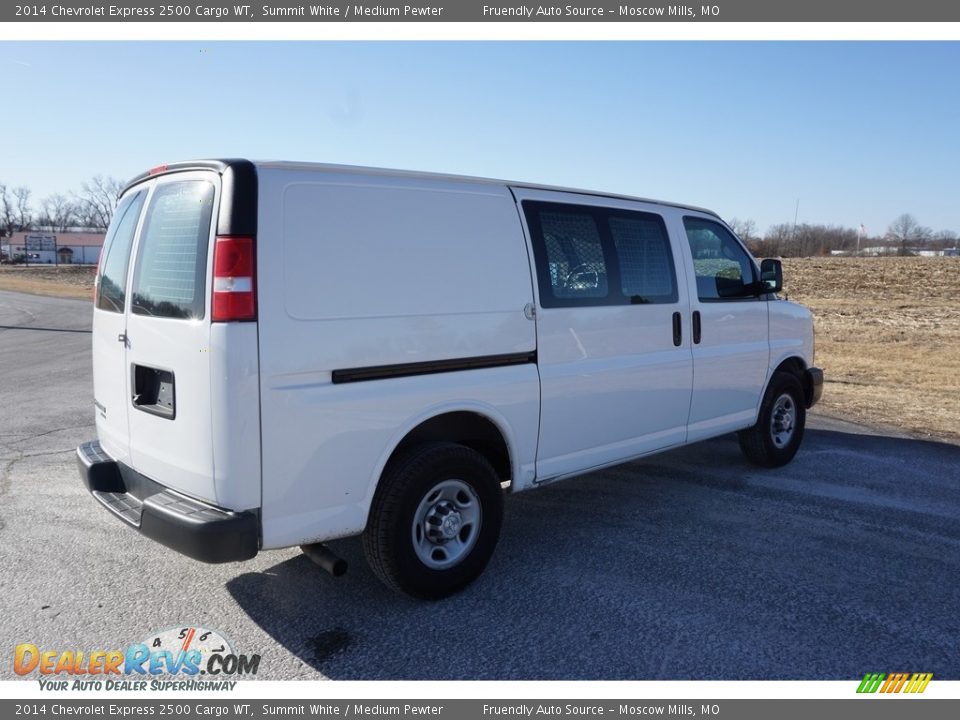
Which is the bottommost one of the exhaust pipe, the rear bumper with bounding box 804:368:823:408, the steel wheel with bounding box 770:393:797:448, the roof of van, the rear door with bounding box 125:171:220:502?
the exhaust pipe

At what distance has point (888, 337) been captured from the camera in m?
17.4

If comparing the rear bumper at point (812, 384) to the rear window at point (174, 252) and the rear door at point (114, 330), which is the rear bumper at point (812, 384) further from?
the rear door at point (114, 330)

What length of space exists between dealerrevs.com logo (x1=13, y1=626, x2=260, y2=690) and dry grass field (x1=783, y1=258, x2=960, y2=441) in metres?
7.44

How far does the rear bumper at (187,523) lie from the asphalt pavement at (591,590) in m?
0.53

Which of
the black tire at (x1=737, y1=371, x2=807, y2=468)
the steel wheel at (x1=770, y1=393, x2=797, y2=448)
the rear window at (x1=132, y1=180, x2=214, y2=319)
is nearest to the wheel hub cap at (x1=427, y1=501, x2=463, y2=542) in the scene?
the rear window at (x1=132, y1=180, x2=214, y2=319)

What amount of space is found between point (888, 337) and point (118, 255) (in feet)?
57.0

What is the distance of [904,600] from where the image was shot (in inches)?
161

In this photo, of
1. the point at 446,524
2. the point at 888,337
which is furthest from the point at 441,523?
the point at 888,337

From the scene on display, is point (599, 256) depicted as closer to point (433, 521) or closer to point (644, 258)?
point (644, 258)

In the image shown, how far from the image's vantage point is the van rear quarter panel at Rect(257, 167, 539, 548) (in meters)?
3.43

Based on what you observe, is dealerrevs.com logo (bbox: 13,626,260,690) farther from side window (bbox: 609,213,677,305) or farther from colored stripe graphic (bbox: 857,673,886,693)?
side window (bbox: 609,213,677,305)

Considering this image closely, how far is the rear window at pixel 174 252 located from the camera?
3.47m

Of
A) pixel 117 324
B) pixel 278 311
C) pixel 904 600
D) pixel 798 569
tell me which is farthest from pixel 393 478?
pixel 904 600

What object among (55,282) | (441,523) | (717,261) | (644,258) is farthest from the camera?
(55,282)
